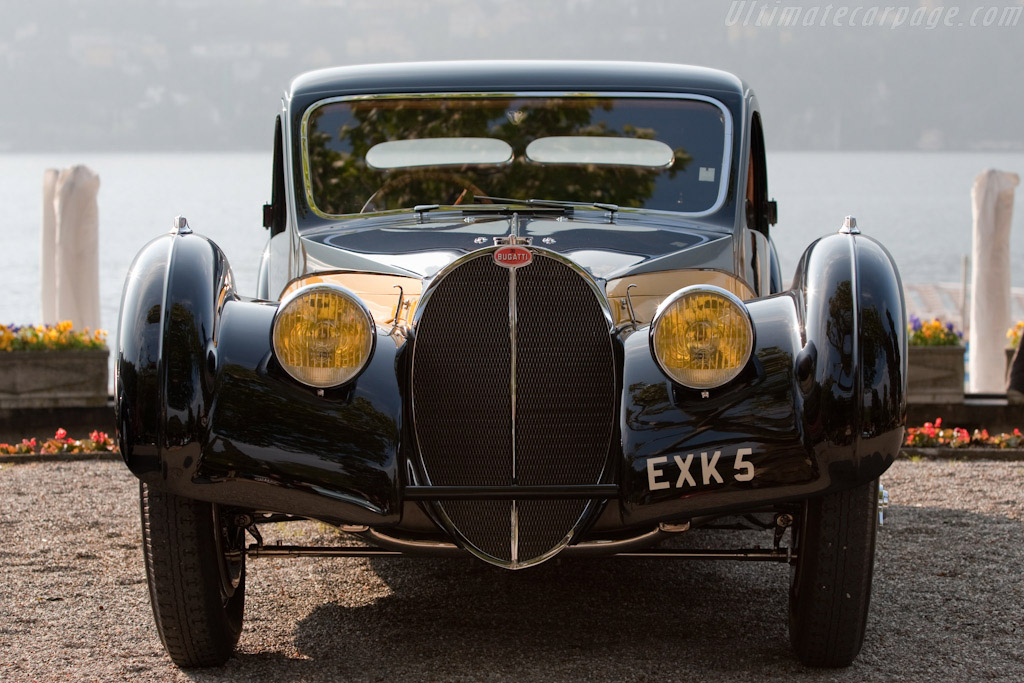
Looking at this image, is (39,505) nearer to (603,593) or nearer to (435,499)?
(603,593)

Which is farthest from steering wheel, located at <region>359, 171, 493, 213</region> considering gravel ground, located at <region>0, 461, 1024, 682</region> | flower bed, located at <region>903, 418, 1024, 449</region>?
flower bed, located at <region>903, 418, 1024, 449</region>

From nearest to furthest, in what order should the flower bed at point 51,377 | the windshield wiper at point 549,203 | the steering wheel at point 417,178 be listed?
the windshield wiper at point 549,203 < the steering wheel at point 417,178 < the flower bed at point 51,377

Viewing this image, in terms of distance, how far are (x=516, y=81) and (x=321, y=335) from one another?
75.7 inches

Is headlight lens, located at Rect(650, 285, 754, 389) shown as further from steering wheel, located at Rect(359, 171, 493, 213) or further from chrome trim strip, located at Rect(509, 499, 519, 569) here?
steering wheel, located at Rect(359, 171, 493, 213)

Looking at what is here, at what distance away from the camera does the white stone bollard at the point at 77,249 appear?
10.1 meters

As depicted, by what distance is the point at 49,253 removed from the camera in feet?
36.6

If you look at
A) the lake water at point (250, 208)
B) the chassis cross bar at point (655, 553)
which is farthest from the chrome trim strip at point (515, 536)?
the lake water at point (250, 208)

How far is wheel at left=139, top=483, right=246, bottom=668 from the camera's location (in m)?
3.44

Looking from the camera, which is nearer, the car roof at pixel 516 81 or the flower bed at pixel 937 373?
the car roof at pixel 516 81

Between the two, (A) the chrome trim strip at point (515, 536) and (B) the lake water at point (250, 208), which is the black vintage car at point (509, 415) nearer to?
(A) the chrome trim strip at point (515, 536)

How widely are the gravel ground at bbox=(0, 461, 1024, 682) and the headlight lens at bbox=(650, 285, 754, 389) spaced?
2.98 feet

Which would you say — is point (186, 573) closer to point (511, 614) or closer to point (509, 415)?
point (509, 415)

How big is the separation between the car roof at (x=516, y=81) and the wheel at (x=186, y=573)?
200cm

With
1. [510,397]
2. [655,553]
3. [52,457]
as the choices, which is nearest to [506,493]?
[510,397]
